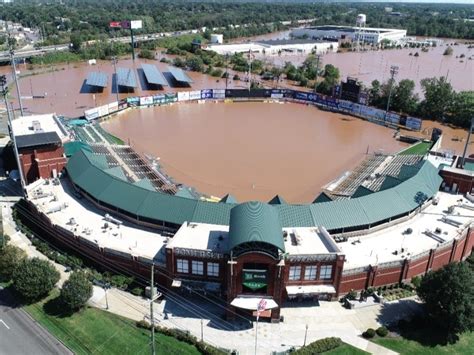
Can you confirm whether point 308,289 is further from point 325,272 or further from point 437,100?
point 437,100

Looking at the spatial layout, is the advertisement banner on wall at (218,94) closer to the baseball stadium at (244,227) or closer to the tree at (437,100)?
the tree at (437,100)

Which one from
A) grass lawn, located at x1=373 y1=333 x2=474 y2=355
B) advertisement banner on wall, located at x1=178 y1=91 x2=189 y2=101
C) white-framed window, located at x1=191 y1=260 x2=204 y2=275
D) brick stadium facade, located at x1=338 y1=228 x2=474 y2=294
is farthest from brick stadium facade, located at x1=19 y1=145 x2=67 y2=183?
advertisement banner on wall, located at x1=178 y1=91 x2=189 y2=101

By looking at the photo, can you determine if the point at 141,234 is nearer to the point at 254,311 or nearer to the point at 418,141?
the point at 254,311

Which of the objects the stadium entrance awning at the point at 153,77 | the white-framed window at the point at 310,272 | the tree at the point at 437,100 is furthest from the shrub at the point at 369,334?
the stadium entrance awning at the point at 153,77

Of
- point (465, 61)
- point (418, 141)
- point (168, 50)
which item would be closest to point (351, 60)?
point (465, 61)

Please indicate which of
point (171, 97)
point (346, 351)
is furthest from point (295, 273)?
point (171, 97)
